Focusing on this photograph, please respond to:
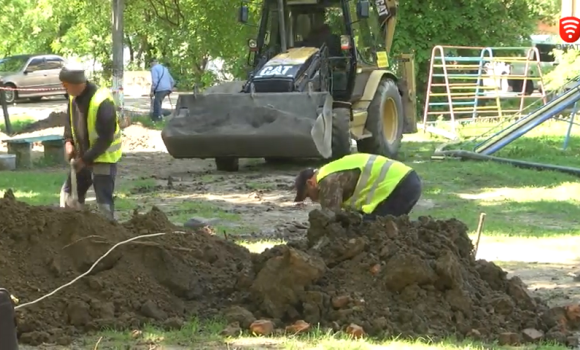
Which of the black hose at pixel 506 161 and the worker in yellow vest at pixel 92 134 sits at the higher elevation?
the worker in yellow vest at pixel 92 134

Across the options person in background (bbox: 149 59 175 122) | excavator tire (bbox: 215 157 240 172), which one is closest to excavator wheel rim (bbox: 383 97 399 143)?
excavator tire (bbox: 215 157 240 172)

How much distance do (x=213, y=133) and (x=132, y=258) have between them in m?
7.66

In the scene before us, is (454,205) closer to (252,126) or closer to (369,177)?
(252,126)

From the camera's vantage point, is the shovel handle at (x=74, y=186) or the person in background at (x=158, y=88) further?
the person in background at (x=158, y=88)

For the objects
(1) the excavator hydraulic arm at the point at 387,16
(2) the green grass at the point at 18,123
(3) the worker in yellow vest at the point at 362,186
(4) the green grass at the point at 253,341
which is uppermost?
(1) the excavator hydraulic arm at the point at 387,16

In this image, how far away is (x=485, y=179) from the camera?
1503 cm

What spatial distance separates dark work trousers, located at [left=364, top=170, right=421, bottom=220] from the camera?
26.7 ft

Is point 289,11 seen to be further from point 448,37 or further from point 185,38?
point 185,38

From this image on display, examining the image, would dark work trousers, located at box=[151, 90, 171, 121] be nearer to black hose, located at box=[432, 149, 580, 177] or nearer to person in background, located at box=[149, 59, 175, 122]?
person in background, located at box=[149, 59, 175, 122]

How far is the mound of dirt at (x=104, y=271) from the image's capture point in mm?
6438

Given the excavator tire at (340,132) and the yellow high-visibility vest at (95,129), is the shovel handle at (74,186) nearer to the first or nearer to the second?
the yellow high-visibility vest at (95,129)

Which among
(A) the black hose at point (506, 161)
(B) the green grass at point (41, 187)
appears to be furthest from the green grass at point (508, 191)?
Answer: (B) the green grass at point (41, 187)

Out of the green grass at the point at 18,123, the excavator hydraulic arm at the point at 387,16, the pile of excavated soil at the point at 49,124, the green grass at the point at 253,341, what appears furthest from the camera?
the green grass at the point at 18,123

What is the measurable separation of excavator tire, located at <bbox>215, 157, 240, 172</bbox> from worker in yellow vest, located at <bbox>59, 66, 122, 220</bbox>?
6.81 meters
